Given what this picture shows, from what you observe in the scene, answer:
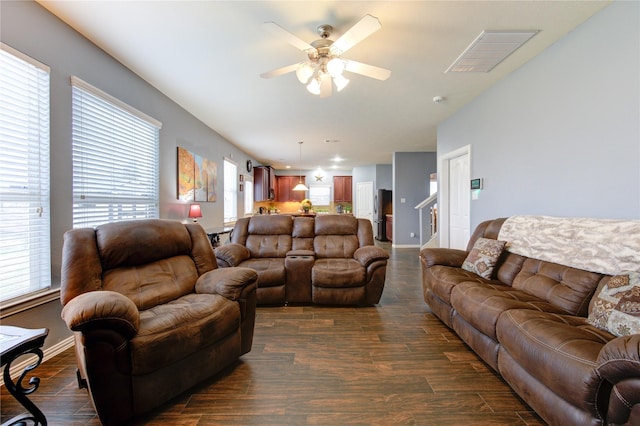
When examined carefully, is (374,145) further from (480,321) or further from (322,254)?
(480,321)

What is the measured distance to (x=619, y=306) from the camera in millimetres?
1416

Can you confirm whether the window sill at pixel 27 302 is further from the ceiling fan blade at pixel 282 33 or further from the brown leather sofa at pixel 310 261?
the ceiling fan blade at pixel 282 33

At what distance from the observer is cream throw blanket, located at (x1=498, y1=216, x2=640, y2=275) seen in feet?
5.33

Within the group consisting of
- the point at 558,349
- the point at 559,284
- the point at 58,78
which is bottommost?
the point at 558,349

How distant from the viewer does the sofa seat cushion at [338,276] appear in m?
2.97

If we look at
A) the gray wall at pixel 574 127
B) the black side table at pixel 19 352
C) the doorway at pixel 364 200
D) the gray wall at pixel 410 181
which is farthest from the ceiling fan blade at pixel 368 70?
the doorway at pixel 364 200

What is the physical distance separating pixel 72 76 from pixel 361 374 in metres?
3.33

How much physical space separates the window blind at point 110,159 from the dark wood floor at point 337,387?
4.32 feet

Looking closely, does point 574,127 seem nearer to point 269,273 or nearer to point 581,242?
point 581,242

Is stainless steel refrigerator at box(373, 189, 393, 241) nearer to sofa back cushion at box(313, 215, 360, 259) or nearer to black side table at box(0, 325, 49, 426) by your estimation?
sofa back cushion at box(313, 215, 360, 259)

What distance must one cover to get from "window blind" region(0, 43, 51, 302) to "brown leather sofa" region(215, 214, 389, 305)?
1486 millimetres

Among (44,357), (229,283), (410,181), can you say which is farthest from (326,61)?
(410,181)

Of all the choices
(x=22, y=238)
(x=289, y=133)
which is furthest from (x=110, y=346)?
(x=289, y=133)

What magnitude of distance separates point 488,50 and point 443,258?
207 cm
